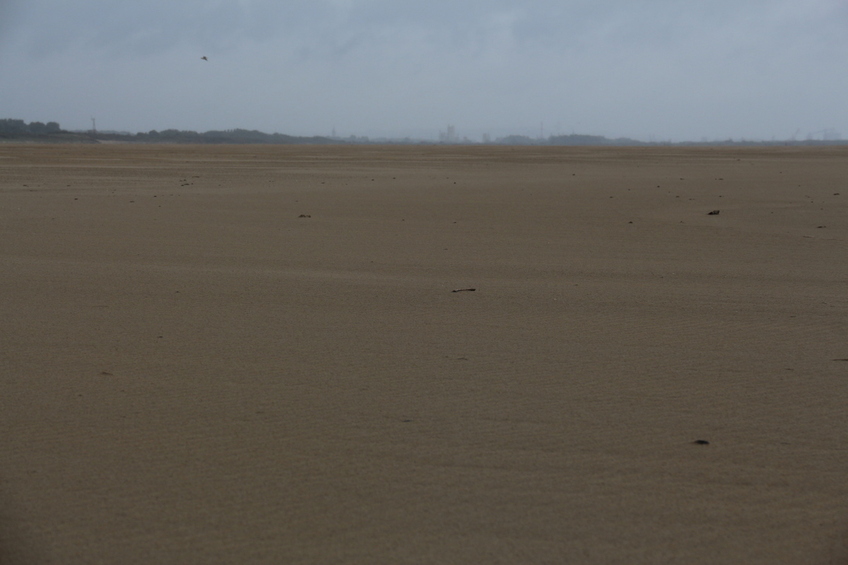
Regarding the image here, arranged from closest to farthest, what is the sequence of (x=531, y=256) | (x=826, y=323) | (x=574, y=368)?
(x=574, y=368), (x=826, y=323), (x=531, y=256)

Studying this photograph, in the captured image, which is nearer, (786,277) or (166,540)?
(166,540)

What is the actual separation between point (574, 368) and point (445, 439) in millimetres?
1061

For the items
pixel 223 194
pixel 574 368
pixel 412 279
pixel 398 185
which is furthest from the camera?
pixel 398 185

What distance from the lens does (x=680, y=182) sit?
653 inches

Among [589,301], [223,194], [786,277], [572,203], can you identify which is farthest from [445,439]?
[223,194]

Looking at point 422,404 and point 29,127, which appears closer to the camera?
point 422,404

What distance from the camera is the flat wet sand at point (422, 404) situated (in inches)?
92.3

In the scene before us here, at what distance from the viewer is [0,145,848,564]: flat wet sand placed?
2344 millimetres

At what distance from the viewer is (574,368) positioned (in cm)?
379

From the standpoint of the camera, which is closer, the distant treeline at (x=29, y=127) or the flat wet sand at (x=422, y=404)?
the flat wet sand at (x=422, y=404)

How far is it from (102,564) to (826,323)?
4093mm

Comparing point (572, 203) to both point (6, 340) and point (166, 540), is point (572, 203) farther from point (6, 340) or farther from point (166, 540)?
point (166, 540)

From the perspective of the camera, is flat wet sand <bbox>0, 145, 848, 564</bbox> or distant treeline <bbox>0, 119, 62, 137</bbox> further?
distant treeline <bbox>0, 119, 62, 137</bbox>

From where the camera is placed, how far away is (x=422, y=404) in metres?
3.31
